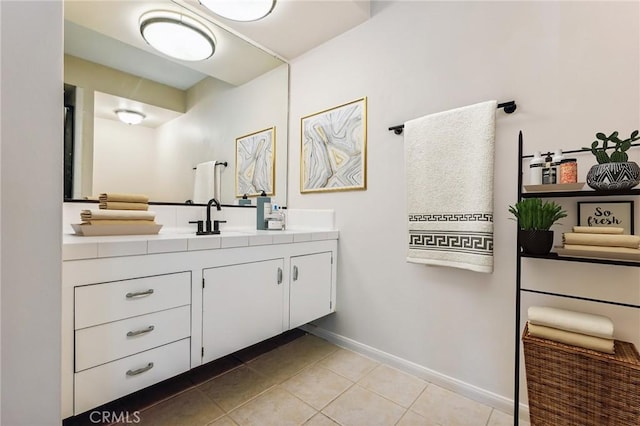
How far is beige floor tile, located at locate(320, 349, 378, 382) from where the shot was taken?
5.61 ft

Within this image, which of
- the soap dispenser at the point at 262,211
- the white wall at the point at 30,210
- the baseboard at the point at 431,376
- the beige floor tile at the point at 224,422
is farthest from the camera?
the soap dispenser at the point at 262,211

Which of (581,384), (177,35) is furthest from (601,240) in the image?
(177,35)

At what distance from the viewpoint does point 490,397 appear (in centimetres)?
141

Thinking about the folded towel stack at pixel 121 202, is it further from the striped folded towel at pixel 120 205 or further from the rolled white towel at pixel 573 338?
the rolled white towel at pixel 573 338

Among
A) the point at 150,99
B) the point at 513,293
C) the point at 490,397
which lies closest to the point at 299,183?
the point at 150,99

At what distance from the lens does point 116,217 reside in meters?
1.35

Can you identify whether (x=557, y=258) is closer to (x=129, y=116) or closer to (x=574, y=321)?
(x=574, y=321)

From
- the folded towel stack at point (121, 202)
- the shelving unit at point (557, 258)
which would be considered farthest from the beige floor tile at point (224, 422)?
the shelving unit at point (557, 258)

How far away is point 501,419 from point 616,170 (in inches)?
47.2

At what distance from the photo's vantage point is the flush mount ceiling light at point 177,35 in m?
1.68

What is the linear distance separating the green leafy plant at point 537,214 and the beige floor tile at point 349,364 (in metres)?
1.23

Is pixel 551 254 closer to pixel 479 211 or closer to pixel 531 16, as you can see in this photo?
pixel 479 211

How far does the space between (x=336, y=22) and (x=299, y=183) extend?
1.19m

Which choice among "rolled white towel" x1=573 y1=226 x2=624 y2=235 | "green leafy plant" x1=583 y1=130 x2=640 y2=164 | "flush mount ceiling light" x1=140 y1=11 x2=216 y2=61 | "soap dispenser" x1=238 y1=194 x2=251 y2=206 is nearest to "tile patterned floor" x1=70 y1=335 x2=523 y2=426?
"rolled white towel" x1=573 y1=226 x2=624 y2=235
